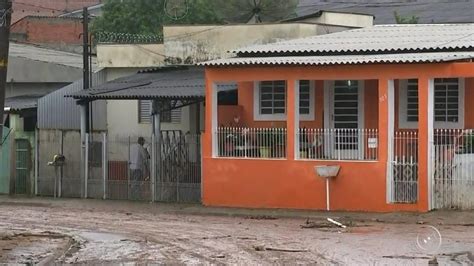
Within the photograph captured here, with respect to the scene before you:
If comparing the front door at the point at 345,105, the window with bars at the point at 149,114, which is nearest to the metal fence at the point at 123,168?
the window with bars at the point at 149,114

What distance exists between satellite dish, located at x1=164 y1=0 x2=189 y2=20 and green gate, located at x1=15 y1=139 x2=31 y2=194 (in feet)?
36.8

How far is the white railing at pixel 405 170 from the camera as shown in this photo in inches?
818

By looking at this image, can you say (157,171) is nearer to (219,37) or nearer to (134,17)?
(219,37)

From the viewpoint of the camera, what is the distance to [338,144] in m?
21.9

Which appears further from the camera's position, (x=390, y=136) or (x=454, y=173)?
(x=390, y=136)

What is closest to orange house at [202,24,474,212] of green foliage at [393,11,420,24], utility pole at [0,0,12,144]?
utility pole at [0,0,12,144]

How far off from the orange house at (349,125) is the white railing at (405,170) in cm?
2

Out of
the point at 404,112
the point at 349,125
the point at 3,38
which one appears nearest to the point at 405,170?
the point at 404,112

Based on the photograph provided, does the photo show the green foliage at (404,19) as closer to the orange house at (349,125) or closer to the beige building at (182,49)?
the beige building at (182,49)

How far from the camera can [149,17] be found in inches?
1832

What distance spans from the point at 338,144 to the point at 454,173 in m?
2.80

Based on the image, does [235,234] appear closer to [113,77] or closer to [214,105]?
[214,105]

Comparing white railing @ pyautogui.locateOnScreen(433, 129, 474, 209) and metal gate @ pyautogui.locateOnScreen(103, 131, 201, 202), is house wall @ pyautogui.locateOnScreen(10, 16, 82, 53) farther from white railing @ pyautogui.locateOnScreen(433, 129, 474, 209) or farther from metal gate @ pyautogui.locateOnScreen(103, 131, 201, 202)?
white railing @ pyautogui.locateOnScreen(433, 129, 474, 209)

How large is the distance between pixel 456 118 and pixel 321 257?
1006cm
